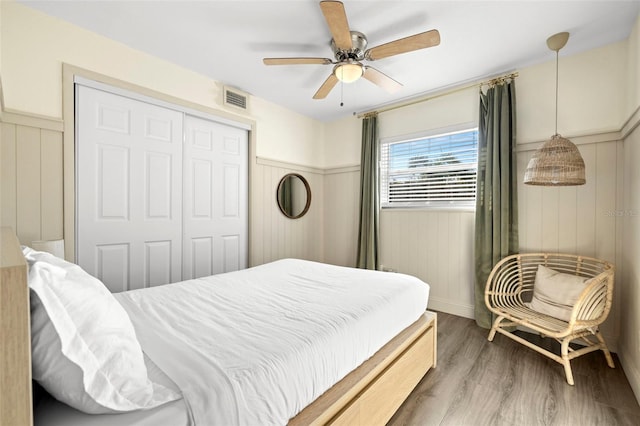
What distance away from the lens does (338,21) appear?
5.79 feet

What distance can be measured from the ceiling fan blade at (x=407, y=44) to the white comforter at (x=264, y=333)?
5.42 feet

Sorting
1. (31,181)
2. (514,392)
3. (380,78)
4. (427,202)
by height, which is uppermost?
(380,78)

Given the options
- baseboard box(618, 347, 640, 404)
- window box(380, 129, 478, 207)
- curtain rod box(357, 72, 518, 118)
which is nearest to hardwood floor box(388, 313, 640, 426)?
baseboard box(618, 347, 640, 404)

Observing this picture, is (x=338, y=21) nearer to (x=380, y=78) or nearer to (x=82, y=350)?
(x=380, y=78)

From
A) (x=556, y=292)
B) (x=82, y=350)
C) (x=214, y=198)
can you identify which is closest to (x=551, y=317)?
(x=556, y=292)

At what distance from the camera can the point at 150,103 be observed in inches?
105

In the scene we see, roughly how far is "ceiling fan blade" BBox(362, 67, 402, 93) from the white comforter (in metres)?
1.68

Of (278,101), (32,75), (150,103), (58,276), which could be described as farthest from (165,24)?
(58,276)

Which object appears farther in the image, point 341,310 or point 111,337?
point 341,310

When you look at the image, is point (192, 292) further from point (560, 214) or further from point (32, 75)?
point (560, 214)

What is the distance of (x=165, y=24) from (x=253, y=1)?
78cm

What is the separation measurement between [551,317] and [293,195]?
3103 mm

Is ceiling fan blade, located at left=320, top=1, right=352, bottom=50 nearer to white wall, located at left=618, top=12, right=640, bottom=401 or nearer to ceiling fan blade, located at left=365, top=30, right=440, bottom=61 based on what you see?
ceiling fan blade, located at left=365, top=30, right=440, bottom=61

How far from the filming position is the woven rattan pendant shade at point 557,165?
7.30 ft
